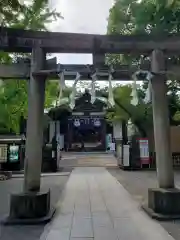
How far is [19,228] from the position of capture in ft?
18.9

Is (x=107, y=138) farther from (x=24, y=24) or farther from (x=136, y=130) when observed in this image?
(x=24, y=24)

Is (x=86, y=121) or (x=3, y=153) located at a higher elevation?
(x=86, y=121)

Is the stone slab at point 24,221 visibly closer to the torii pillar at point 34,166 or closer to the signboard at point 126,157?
the torii pillar at point 34,166

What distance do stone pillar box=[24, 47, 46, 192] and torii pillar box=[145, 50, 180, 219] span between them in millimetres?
2698

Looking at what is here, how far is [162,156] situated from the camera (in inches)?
261

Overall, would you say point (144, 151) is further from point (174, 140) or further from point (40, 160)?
point (40, 160)

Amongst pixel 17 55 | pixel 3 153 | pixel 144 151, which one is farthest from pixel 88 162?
pixel 17 55

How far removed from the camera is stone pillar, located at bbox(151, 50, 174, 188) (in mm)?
6609

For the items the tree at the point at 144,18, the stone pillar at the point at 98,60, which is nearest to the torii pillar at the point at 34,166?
the stone pillar at the point at 98,60

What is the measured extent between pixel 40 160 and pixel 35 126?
805 mm

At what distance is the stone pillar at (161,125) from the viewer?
6.61 meters

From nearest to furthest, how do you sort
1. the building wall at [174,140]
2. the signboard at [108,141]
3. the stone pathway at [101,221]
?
the stone pathway at [101,221], the building wall at [174,140], the signboard at [108,141]

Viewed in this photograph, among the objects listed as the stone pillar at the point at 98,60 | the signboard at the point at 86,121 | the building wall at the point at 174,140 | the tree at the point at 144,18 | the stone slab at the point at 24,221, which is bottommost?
the stone slab at the point at 24,221

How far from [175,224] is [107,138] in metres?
30.6
